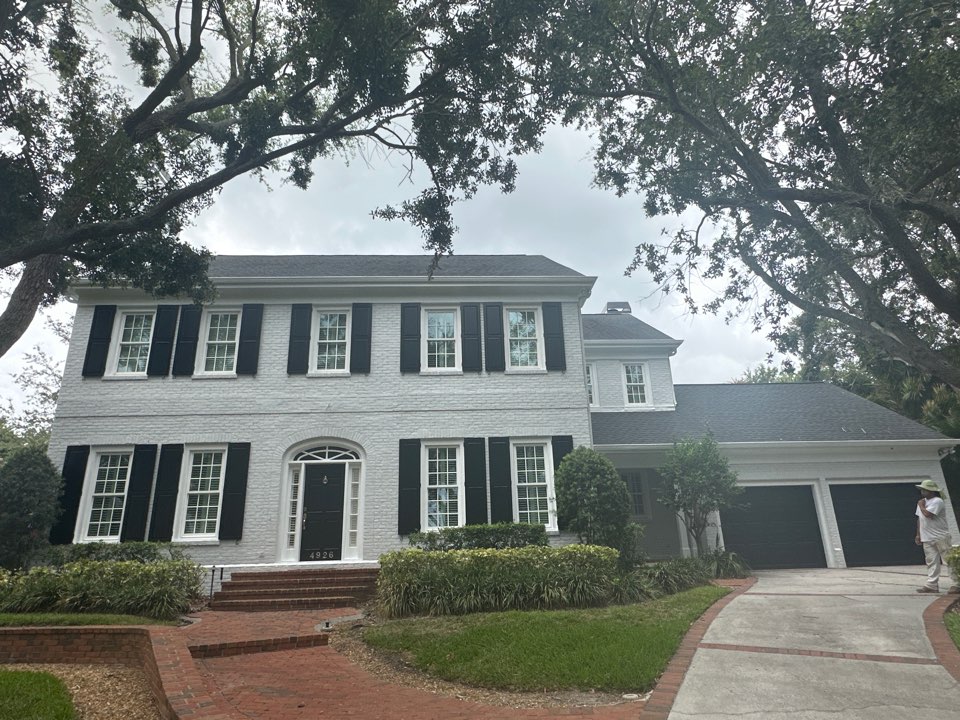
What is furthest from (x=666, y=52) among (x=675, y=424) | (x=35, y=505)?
(x=35, y=505)

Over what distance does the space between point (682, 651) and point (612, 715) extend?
1908 millimetres

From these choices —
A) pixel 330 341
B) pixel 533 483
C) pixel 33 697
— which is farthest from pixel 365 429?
pixel 33 697

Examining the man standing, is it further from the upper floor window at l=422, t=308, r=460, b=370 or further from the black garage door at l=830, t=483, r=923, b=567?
the upper floor window at l=422, t=308, r=460, b=370

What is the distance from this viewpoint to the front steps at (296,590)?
10477 millimetres

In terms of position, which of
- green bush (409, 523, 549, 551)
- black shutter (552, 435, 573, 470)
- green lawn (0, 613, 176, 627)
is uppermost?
black shutter (552, 435, 573, 470)

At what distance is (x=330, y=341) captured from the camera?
13.9 meters

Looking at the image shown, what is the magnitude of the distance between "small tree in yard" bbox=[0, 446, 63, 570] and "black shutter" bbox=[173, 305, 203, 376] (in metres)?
3.09

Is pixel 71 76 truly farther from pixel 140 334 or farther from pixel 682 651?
pixel 682 651

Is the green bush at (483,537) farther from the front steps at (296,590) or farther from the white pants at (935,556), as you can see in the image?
the white pants at (935,556)

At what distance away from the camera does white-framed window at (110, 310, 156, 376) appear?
1341cm

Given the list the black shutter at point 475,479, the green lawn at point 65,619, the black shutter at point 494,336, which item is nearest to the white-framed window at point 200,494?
the green lawn at point 65,619

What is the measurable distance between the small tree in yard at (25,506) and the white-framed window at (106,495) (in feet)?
2.24

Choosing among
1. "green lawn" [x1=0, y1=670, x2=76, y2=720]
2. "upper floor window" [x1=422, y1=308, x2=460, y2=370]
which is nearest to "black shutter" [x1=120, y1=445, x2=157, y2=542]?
"green lawn" [x1=0, y1=670, x2=76, y2=720]

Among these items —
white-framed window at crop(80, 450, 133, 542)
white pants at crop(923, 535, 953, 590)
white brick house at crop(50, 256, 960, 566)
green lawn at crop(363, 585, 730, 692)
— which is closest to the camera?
green lawn at crop(363, 585, 730, 692)
